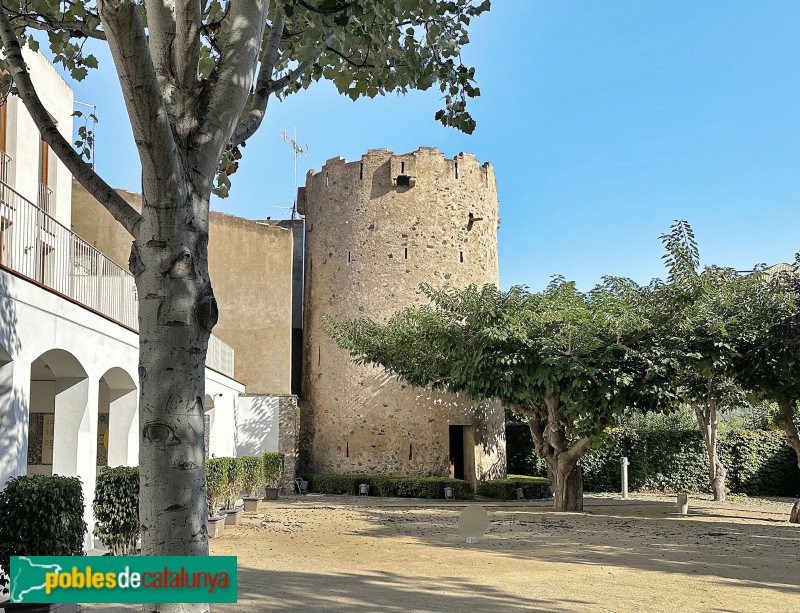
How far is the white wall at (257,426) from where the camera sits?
23.8 meters

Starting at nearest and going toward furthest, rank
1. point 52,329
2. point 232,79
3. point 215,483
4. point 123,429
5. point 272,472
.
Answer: point 232,79 < point 52,329 < point 123,429 < point 215,483 < point 272,472

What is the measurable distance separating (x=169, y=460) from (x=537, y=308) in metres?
14.0

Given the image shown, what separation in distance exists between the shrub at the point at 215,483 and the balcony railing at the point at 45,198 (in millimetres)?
6304

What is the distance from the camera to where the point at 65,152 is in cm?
396

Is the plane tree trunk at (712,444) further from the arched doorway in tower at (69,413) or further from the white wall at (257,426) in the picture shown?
the arched doorway in tower at (69,413)

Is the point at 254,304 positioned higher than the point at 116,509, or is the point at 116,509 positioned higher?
the point at 254,304

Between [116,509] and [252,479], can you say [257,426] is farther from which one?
[116,509]

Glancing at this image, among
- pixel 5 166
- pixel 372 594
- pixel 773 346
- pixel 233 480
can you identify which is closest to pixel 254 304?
pixel 233 480

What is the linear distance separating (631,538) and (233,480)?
25.0ft

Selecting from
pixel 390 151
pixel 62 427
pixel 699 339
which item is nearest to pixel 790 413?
pixel 699 339

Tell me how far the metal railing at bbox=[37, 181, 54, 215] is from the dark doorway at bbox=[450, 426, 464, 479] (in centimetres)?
1449

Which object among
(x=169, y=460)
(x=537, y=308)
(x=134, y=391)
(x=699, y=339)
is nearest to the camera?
(x=169, y=460)

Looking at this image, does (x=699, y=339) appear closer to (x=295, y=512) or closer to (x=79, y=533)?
(x=295, y=512)

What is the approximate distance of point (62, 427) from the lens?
10.2 m
